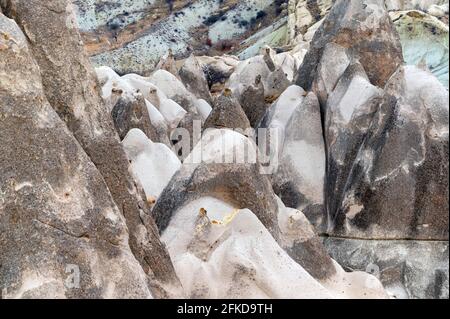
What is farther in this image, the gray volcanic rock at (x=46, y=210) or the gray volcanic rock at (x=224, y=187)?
the gray volcanic rock at (x=224, y=187)

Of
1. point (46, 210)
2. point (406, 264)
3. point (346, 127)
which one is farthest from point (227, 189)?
point (346, 127)

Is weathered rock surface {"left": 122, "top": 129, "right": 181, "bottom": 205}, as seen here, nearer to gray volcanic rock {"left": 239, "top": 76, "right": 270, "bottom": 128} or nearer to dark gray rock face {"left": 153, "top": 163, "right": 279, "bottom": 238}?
dark gray rock face {"left": 153, "top": 163, "right": 279, "bottom": 238}

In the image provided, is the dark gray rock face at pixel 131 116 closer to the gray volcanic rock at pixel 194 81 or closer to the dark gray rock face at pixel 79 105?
the dark gray rock face at pixel 79 105

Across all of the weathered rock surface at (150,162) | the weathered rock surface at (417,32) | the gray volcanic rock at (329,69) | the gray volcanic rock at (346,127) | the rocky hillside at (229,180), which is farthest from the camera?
the weathered rock surface at (417,32)

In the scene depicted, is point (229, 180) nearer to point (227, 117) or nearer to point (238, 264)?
point (238, 264)

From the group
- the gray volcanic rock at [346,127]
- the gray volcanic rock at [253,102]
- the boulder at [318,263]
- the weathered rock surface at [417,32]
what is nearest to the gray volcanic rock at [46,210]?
the boulder at [318,263]

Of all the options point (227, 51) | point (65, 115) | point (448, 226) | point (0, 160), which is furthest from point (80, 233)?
point (227, 51)

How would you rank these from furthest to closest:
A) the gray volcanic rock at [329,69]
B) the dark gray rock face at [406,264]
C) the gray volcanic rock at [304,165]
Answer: the gray volcanic rock at [329,69], the gray volcanic rock at [304,165], the dark gray rock face at [406,264]

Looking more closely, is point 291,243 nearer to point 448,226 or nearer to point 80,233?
point 448,226

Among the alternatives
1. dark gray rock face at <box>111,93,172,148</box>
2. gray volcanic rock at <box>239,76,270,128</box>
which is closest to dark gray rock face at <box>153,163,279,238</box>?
dark gray rock face at <box>111,93,172,148</box>
